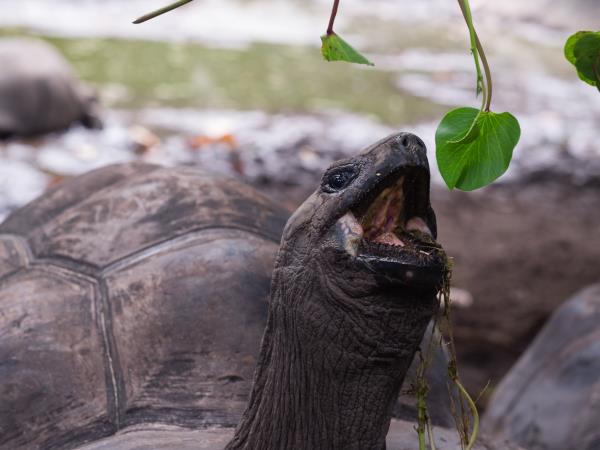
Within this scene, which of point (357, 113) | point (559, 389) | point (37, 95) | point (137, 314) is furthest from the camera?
point (357, 113)

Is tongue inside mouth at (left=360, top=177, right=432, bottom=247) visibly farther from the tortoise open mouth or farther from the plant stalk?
the plant stalk

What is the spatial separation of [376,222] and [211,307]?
53 cm

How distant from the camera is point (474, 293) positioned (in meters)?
4.15

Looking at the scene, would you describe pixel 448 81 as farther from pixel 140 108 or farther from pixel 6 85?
pixel 6 85

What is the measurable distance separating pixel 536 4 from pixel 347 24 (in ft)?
7.39

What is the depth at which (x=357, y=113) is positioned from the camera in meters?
6.73

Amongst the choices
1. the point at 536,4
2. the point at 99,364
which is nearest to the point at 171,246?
the point at 99,364

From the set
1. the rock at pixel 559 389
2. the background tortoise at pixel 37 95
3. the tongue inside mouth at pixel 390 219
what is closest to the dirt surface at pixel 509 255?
the rock at pixel 559 389

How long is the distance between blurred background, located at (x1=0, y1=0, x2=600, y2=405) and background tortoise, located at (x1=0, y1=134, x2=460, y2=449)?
175 cm

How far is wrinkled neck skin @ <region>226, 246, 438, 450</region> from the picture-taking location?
141 centimetres

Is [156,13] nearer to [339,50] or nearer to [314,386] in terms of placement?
[339,50]

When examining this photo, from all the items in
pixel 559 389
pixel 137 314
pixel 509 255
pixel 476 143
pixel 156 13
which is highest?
pixel 156 13

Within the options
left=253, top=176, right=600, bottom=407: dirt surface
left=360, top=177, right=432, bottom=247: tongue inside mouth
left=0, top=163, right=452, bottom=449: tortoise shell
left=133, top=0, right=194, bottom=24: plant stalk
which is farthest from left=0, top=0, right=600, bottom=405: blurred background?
left=133, top=0, right=194, bottom=24: plant stalk

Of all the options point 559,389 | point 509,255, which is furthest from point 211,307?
point 509,255
